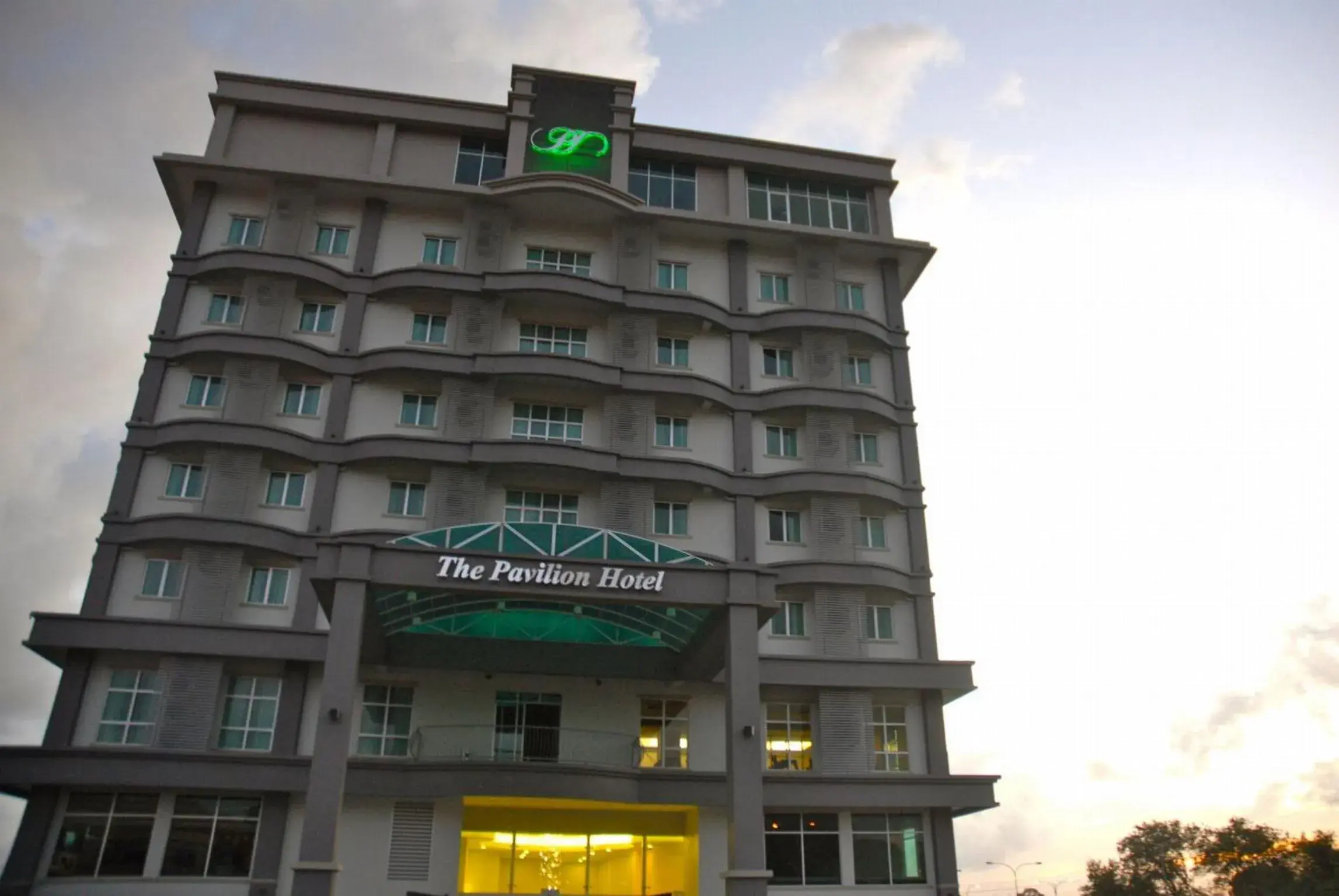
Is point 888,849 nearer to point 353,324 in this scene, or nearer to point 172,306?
point 353,324

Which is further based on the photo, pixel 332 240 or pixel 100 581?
pixel 332 240

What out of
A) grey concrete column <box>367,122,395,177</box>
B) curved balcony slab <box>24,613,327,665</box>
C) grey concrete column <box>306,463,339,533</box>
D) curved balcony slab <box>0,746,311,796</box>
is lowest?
curved balcony slab <box>0,746,311,796</box>

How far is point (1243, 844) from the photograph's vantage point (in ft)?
209

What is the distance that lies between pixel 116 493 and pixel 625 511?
49.1 ft

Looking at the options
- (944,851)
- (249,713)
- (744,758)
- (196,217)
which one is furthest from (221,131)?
(944,851)

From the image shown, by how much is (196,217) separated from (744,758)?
84.7 ft

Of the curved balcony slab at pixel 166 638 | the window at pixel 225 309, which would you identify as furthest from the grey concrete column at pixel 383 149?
the curved balcony slab at pixel 166 638

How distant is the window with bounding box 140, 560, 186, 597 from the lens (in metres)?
27.6

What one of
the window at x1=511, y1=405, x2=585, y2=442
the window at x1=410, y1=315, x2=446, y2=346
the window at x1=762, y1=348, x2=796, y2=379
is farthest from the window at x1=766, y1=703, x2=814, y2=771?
the window at x1=410, y1=315, x2=446, y2=346

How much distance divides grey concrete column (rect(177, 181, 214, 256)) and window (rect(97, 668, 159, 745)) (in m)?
13.9

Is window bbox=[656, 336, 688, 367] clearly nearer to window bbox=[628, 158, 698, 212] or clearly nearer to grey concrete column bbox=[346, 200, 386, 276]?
window bbox=[628, 158, 698, 212]

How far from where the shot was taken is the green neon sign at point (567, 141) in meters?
35.2

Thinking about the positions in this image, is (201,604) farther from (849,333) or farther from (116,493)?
(849,333)

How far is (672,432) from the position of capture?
32750 millimetres
